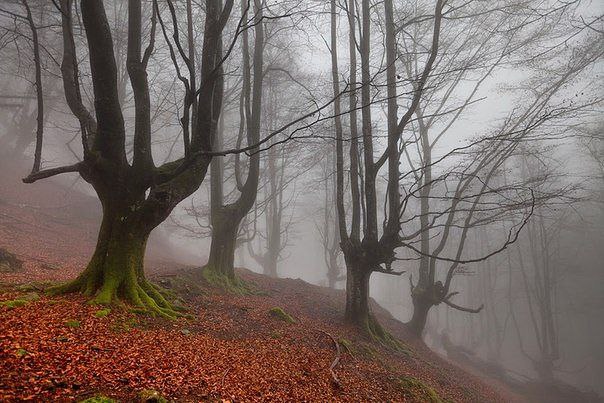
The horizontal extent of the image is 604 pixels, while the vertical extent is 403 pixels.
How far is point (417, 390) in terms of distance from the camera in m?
5.69

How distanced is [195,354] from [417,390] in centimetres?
408

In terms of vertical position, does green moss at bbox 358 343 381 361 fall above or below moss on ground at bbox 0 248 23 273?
below

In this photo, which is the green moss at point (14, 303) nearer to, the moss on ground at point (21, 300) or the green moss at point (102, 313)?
the moss on ground at point (21, 300)

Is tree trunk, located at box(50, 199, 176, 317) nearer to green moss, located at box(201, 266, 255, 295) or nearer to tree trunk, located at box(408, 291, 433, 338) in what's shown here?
green moss, located at box(201, 266, 255, 295)

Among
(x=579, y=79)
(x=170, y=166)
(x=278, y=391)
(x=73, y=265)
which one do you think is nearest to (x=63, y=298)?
(x=170, y=166)

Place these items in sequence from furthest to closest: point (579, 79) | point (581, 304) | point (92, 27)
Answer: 1. point (581, 304)
2. point (579, 79)
3. point (92, 27)

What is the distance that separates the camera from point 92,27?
15.2 ft

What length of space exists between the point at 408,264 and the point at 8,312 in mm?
34655

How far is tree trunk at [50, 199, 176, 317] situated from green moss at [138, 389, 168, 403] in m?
2.51

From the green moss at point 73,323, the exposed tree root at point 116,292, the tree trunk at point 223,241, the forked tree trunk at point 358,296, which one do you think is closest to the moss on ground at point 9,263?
the exposed tree root at point 116,292

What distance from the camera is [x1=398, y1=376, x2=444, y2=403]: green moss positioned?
5.45 m

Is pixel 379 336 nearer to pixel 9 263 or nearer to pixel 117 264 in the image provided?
pixel 117 264

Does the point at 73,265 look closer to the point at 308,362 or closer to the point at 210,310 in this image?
A: the point at 210,310

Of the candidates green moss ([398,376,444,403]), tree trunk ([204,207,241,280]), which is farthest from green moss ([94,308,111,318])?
tree trunk ([204,207,241,280])
